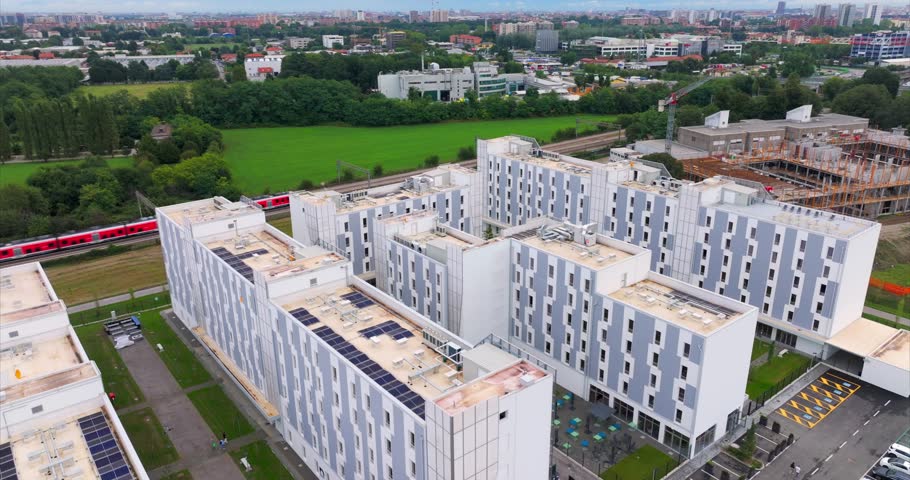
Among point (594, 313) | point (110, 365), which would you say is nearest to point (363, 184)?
point (110, 365)

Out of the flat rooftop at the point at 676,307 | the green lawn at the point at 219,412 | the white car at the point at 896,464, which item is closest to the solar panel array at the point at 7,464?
the green lawn at the point at 219,412

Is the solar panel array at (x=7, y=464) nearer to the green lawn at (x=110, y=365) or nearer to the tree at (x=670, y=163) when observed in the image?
the green lawn at (x=110, y=365)

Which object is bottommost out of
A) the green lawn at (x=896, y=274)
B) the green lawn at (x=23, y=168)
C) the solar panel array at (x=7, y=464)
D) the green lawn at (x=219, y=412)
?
the green lawn at (x=219, y=412)

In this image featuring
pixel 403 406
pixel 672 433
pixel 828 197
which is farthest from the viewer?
pixel 828 197

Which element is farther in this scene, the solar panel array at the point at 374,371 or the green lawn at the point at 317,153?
the green lawn at the point at 317,153

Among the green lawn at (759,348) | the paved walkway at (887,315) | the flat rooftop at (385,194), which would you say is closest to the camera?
the green lawn at (759,348)

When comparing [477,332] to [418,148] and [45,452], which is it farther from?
[418,148]

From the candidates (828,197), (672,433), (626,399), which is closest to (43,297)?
(626,399)

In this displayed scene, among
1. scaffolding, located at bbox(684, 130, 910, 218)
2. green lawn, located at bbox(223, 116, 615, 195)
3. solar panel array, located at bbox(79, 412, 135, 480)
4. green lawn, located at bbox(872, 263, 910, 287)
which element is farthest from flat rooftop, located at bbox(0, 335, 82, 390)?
green lawn, located at bbox(872, 263, 910, 287)
